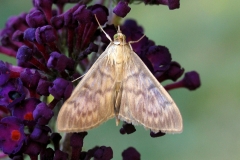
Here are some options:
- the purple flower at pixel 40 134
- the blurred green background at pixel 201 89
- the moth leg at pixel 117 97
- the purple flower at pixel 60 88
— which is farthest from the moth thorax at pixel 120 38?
the blurred green background at pixel 201 89

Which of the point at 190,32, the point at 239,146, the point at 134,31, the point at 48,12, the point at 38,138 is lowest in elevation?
the point at 239,146

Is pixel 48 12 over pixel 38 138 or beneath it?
over

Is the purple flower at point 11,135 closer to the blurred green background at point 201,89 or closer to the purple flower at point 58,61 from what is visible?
the purple flower at point 58,61

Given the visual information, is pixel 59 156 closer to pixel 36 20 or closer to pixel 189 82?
pixel 36 20

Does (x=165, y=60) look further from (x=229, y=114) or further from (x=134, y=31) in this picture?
(x=229, y=114)

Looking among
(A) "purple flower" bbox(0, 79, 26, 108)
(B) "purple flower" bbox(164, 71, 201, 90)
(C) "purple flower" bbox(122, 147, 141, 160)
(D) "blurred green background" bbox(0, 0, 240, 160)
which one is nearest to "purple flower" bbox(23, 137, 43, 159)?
(A) "purple flower" bbox(0, 79, 26, 108)

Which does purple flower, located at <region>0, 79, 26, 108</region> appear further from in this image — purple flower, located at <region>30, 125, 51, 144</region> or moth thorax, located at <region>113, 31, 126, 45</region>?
moth thorax, located at <region>113, 31, 126, 45</region>

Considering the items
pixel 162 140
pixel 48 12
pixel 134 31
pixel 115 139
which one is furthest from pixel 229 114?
pixel 48 12
